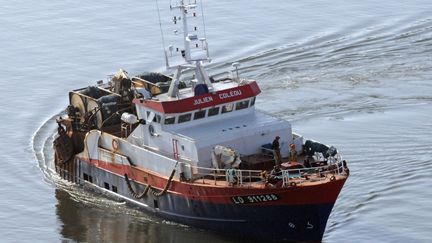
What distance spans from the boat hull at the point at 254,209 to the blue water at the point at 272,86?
0.66 metres

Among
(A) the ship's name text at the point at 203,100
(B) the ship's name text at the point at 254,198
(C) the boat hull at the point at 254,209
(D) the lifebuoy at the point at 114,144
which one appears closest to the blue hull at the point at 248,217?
(C) the boat hull at the point at 254,209

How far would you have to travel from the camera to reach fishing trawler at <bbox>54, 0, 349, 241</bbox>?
35969 mm

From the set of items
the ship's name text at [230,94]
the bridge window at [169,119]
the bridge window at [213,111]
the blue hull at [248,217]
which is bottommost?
the blue hull at [248,217]

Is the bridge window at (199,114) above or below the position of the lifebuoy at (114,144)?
above

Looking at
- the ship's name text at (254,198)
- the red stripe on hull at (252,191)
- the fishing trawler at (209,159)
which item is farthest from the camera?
the fishing trawler at (209,159)

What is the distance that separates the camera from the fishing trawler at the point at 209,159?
→ 1416 inches

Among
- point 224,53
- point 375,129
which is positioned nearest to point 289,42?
point 224,53

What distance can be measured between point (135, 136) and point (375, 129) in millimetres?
11316

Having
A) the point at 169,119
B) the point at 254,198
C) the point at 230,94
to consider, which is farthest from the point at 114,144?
the point at 254,198

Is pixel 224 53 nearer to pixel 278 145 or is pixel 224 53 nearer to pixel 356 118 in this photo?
pixel 356 118

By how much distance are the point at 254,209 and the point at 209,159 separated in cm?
261

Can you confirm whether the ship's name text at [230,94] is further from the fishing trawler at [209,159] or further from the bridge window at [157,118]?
the bridge window at [157,118]

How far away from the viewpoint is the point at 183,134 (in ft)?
126

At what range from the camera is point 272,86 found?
174 feet
